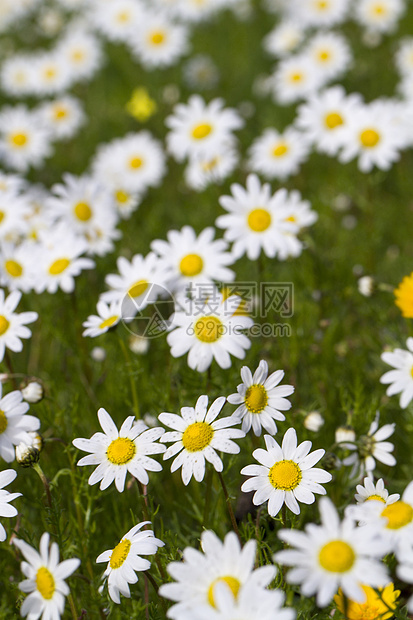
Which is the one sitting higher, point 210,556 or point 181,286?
point 181,286

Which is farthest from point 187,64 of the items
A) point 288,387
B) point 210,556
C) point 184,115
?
point 210,556

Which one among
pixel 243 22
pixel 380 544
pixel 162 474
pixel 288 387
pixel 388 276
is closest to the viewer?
pixel 380 544

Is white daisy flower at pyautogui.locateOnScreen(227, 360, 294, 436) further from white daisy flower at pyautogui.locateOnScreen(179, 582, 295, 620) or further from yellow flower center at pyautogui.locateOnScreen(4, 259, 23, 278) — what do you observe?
yellow flower center at pyautogui.locateOnScreen(4, 259, 23, 278)

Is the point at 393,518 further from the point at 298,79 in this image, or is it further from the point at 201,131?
the point at 298,79

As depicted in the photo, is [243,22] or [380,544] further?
[243,22]

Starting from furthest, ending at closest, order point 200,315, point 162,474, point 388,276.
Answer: point 388,276 < point 162,474 < point 200,315

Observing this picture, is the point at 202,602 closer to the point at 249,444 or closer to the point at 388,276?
the point at 249,444

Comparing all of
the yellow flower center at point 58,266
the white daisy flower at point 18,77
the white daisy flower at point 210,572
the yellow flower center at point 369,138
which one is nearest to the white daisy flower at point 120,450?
the white daisy flower at point 210,572
